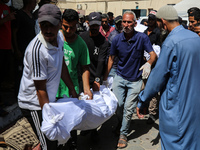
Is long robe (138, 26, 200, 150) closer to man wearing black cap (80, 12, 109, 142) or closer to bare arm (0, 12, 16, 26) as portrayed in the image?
man wearing black cap (80, 12, 109, 142)

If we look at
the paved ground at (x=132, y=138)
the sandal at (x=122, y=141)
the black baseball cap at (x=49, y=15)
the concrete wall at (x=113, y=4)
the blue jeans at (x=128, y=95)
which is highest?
the concrete wall at (x=113, y=4)

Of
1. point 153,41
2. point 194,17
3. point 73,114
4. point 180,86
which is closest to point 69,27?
point 73,114

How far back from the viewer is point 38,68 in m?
1.99

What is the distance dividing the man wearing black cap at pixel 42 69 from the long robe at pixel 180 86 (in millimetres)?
1163

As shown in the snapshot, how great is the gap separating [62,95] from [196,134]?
1771mm

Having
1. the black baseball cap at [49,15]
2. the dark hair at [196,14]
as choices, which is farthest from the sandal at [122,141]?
the dark hair at [196,14]

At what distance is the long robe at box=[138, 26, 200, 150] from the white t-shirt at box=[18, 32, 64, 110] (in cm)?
113

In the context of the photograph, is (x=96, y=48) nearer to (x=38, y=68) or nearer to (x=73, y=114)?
(x=73, y=114)

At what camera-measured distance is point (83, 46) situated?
3072mm

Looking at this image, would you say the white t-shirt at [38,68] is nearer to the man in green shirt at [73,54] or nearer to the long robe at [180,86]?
the man in green shirt at [73,54]

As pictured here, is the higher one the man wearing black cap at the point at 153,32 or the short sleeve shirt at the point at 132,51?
the man wearing black cap at the point at 153,32

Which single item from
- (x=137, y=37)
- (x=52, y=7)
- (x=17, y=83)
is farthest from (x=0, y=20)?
(x=137, y=37)

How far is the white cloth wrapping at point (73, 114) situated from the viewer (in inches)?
78.4

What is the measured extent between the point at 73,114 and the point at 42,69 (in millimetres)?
633
